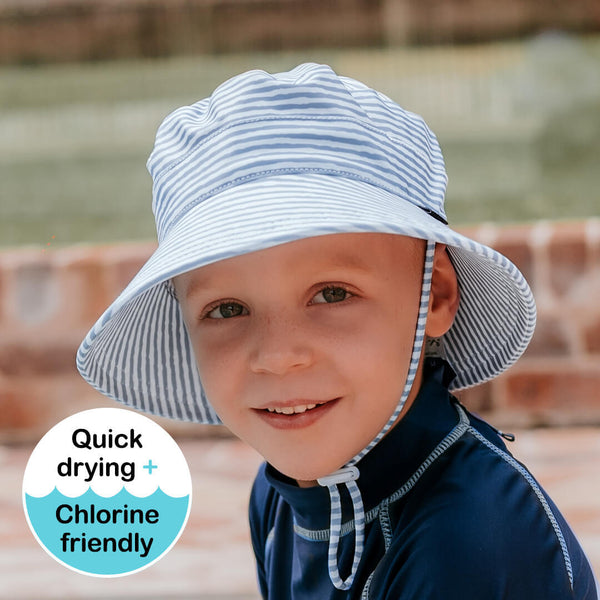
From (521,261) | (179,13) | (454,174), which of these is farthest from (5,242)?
(521,261)

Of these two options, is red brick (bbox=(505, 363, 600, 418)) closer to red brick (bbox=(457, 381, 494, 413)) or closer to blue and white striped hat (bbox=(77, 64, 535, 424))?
red brick (bbox=(457, 381, 494, 413))

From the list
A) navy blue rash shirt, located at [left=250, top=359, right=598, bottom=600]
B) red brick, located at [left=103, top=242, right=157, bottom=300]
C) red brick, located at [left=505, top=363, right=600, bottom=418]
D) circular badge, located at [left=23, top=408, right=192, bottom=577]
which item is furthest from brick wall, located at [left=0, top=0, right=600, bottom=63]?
navy blue rash shirt, located at [left=250, top=359, right=598, bottom=600]

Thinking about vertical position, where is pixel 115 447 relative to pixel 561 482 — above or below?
above

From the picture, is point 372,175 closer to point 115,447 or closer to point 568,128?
point 115,447

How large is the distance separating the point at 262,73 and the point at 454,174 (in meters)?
2.87

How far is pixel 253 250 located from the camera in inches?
32.5

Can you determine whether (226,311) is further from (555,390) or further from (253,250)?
(555,390)

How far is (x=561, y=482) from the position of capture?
221cm

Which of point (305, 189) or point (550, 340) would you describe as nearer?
point (305, 189)

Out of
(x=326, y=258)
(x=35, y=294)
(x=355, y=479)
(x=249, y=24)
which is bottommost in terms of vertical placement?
(x=35, y=294)

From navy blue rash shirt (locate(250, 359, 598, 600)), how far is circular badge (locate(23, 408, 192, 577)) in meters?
0.39

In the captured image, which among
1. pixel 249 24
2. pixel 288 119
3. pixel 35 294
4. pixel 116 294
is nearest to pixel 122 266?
pixel 116 294

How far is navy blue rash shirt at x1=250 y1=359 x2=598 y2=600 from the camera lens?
0.81 metres

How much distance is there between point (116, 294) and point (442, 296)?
6.26ft
